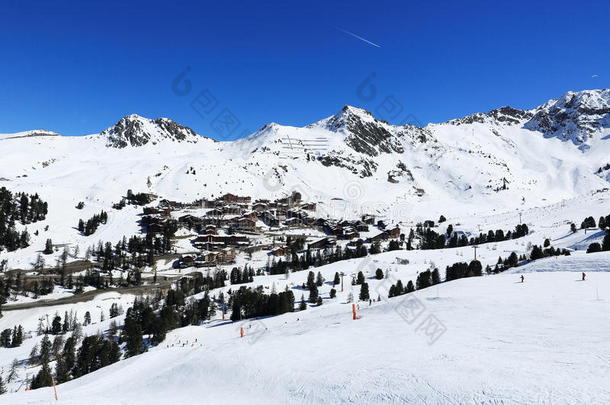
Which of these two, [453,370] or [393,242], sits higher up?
[393,242]

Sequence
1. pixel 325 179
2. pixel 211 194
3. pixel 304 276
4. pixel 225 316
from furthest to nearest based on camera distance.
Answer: pixel 325 179 < pixel 211 194 < pixel 304 276 < pixel 225 316

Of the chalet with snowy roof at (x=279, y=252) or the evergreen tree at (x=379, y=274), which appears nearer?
the evergreen tree at (x=379, y=274)

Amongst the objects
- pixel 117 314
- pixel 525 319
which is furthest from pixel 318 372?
pixel 117 314

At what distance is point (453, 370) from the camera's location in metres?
13.1

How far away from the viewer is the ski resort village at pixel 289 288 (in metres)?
14.5

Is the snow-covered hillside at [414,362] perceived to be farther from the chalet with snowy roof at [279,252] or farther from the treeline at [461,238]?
the treeline at [461,238]

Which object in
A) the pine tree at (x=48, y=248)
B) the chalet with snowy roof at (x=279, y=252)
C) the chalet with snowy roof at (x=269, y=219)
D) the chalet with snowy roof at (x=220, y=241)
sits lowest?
the chalet with snowy roof at (x=279, y=252)

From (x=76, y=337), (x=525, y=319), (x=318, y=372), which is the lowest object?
(x=76, y=337)

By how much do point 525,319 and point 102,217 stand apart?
10876 cm

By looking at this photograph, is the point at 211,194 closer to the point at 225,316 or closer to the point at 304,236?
the point at 304,236

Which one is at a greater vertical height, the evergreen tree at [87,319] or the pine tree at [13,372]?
the evergreen tree at [87,319]

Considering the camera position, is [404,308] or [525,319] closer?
[525,319]

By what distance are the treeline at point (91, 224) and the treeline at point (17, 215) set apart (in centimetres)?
1082

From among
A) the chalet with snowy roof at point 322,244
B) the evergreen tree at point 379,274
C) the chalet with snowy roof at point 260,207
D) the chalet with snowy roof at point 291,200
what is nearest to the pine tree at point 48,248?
the chalet with snowy roof at point 322,244
